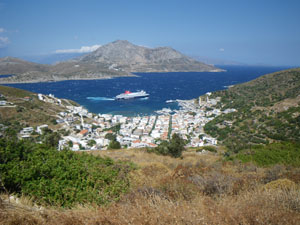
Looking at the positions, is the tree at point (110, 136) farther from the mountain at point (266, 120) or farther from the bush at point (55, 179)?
the bush at point (55, 179)

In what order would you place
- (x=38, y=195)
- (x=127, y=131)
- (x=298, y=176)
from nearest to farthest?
(x=38, y=195) → (x=298, y=176) → (x=127, y=131)

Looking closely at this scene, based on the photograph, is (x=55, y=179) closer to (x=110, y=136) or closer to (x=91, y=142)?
(x=91, y=142)

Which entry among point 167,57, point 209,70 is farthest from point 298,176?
point 167,57

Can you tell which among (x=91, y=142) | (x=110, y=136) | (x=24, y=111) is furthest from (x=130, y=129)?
(x=24, y=111)

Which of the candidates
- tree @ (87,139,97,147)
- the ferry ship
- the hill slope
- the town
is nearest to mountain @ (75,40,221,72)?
the ferry ship

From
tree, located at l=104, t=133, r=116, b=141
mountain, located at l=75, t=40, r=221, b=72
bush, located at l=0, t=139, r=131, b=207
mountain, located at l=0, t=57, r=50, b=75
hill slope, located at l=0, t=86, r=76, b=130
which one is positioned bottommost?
tree, located at l=104, t=133, r=116, b=141

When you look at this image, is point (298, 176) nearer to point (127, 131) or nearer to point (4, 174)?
point (4, 174)

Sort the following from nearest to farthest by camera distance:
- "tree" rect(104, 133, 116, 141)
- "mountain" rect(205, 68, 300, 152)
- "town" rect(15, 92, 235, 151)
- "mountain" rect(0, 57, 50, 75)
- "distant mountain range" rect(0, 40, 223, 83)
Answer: "mountain" rect(205, 68, 300, 152), "town" rect(15, 92, 235, 151), "tree" rect(104, 133, 116, 141), "distant mountain range" rect(0, 40, 223, 83), "mountain" rect(0, 57, 50, 75)

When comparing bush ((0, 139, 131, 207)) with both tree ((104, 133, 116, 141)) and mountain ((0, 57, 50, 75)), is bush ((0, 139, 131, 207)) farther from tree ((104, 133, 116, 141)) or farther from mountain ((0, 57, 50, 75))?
mountain ((0, 57, 50, 75))
